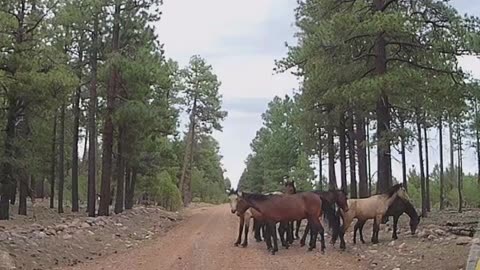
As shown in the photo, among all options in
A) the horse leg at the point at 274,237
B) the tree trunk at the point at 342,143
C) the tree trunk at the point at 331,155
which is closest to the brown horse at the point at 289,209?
the horse leg at the point at 274,237

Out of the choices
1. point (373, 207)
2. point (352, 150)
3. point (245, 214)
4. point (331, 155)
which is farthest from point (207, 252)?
point (331, 155)

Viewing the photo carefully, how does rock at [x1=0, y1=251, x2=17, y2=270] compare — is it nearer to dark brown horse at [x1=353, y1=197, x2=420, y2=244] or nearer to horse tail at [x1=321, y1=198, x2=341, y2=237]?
horse tail at [x1=321, y1=198, x2=341, y2=237]

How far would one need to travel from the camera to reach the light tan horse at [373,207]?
1548cm

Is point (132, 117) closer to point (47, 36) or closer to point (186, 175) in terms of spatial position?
point (47, 36)

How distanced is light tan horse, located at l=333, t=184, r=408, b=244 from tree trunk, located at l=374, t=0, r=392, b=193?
1849mm

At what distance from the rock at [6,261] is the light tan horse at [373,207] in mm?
7859

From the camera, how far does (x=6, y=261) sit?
42.8 feet

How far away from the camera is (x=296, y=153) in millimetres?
58312

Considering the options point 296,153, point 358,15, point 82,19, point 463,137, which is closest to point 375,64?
point 358,15

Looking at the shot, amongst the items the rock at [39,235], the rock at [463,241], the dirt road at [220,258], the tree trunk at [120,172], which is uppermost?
the tree trunk at [120,172]

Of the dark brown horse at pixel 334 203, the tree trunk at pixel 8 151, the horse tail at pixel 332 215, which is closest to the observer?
the dark brown horse at pixel 334 203

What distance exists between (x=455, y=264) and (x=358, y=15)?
8.60 meters

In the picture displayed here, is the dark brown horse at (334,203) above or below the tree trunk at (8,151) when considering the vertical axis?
below

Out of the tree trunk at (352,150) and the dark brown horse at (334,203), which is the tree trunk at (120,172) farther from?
the dark brown horse at (334,203)
